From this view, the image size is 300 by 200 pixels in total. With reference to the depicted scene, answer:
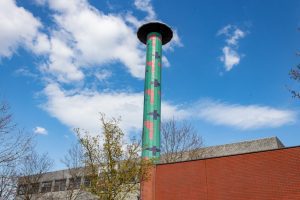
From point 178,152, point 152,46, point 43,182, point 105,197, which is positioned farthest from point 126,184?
point 43,182

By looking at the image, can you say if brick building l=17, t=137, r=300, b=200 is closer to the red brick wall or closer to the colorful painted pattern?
the red brick wall

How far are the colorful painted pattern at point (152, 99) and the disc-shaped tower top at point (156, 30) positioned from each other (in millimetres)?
701

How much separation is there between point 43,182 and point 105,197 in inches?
1069

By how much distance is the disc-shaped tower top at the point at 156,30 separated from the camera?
35.5 meters

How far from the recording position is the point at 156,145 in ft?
97.6

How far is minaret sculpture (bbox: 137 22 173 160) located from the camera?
1168 inches

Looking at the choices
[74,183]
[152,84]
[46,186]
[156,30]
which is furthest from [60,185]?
[156,30]

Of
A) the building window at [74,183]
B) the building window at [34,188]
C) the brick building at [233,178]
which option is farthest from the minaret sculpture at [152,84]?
the building window at [34,188]

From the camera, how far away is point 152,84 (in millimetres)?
32062

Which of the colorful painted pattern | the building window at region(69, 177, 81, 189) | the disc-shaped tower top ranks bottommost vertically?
the building window at region(69, 177, 81, 189)

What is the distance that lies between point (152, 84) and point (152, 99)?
5.15ft

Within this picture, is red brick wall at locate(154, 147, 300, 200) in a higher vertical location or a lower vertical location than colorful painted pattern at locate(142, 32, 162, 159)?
lower

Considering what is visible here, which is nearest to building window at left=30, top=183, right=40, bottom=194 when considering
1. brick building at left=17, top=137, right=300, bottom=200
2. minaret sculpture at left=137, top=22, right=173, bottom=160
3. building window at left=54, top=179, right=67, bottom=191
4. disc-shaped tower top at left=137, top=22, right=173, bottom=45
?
building window at left=54, top=179, right=67, bottom=191

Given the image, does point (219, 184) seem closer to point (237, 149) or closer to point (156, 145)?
point (156, 145)
